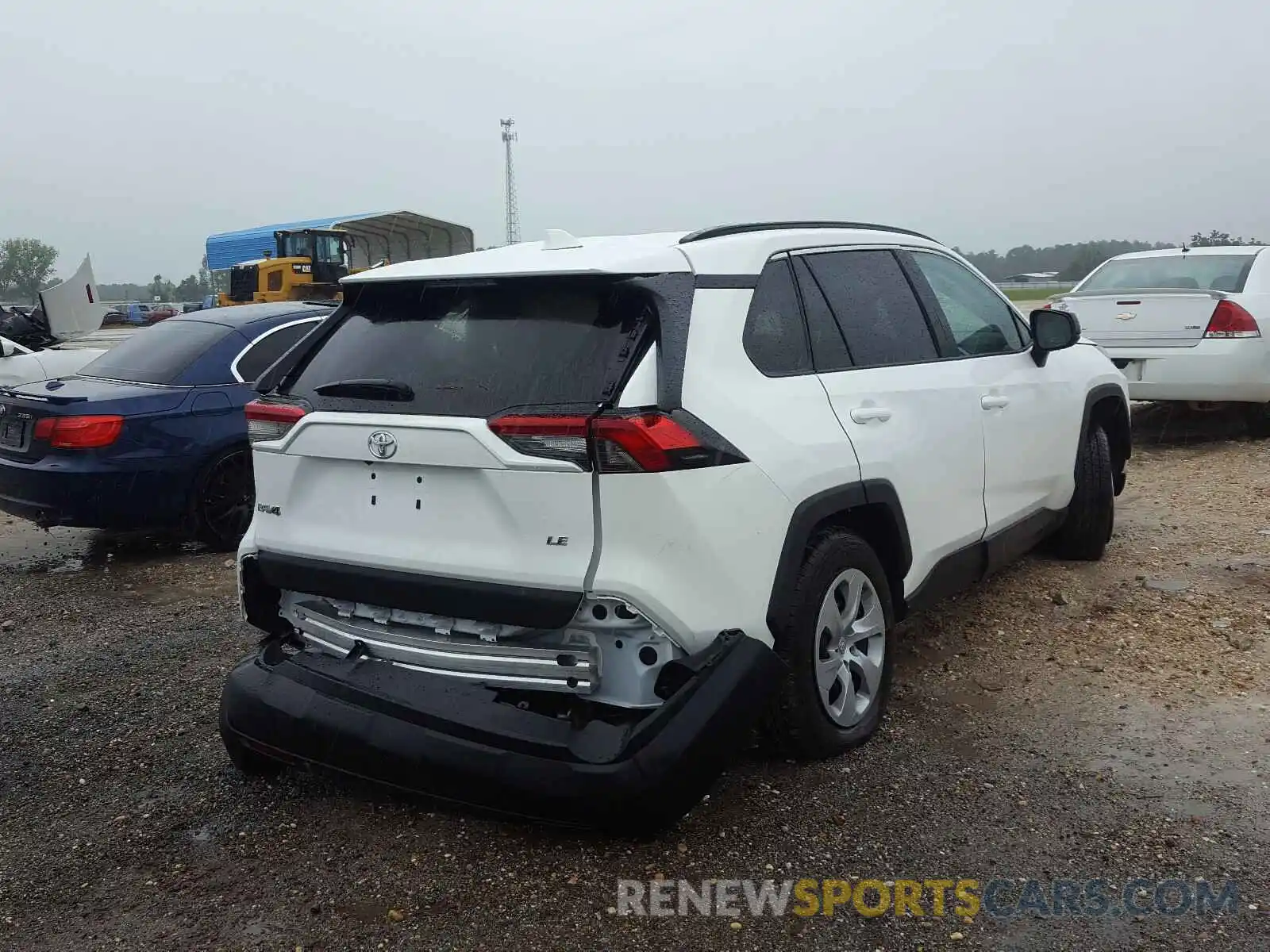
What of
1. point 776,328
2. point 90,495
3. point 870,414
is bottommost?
point 90,495

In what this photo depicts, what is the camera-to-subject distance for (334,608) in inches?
131

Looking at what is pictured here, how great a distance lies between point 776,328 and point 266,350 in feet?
14.6

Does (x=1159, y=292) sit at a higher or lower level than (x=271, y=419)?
higher

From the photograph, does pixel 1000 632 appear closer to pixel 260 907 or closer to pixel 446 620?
pixel 446 620

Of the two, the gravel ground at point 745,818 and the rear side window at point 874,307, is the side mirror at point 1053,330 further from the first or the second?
the gravel ground at point 745,818

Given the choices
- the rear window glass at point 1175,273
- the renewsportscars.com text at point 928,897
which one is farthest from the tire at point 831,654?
the rear window glass at point 1175,273

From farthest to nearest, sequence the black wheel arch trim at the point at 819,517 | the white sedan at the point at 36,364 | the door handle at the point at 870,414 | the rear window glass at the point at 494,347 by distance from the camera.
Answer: the white sedan at the point at 36,364, the door handle at the point at 870,414, the black wheel arch trim at the point at 819,517, the rear window glass at the point at 494,347

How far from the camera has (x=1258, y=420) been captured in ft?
29.8

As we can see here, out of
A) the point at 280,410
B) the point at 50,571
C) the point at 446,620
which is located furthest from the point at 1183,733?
the point at 50,571

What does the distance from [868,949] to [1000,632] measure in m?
2.41

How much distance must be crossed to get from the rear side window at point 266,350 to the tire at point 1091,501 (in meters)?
4.40

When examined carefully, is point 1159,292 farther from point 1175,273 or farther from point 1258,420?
point 1258,420

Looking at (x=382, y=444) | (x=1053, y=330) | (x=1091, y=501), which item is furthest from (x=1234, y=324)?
(x=382, y=444)

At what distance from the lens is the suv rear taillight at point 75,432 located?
6004mm
